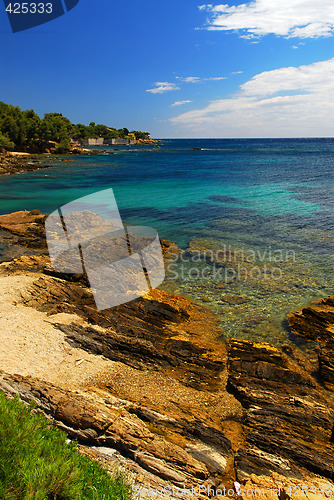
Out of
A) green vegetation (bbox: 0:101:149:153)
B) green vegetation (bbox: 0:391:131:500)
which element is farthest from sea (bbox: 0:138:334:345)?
green vegetation (bbox: 0:101:149:153)

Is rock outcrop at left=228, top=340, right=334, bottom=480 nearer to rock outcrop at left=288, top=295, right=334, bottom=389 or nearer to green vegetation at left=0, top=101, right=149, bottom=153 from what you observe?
rock outcrop at left=288, top=295, right=334, bottom=389

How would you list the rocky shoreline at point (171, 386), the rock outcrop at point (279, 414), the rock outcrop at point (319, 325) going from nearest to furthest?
the rocky shoreline at point (171, 386) → the rock outcrop at point (279, 414) → the rock outcrop at point (319, 325)

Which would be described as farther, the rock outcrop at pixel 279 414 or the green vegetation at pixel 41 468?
the rock outcrop at pixel 279 414

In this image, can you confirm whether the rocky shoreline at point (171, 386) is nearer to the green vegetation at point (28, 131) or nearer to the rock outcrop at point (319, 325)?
the rock outcrop at point (319, 325)

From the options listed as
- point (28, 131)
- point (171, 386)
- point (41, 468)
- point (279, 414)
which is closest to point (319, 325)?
point (279, 414)

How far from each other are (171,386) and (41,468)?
18.5 feet

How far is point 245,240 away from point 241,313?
10.5 meters

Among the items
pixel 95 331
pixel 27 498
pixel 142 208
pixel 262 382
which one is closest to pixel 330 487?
pixel 262 382

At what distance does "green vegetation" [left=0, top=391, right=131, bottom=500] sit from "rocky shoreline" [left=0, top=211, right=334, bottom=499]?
1.17 meters

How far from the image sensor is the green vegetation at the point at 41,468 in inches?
146

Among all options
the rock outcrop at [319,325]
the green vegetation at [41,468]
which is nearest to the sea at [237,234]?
the rock outcrop at [319,325]

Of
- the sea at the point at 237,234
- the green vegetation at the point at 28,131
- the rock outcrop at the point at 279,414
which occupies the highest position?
the green vegetation at the point at 28,131

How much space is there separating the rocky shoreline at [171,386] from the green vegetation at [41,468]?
117cm

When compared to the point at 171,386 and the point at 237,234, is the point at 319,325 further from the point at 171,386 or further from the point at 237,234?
the point at 237,234
